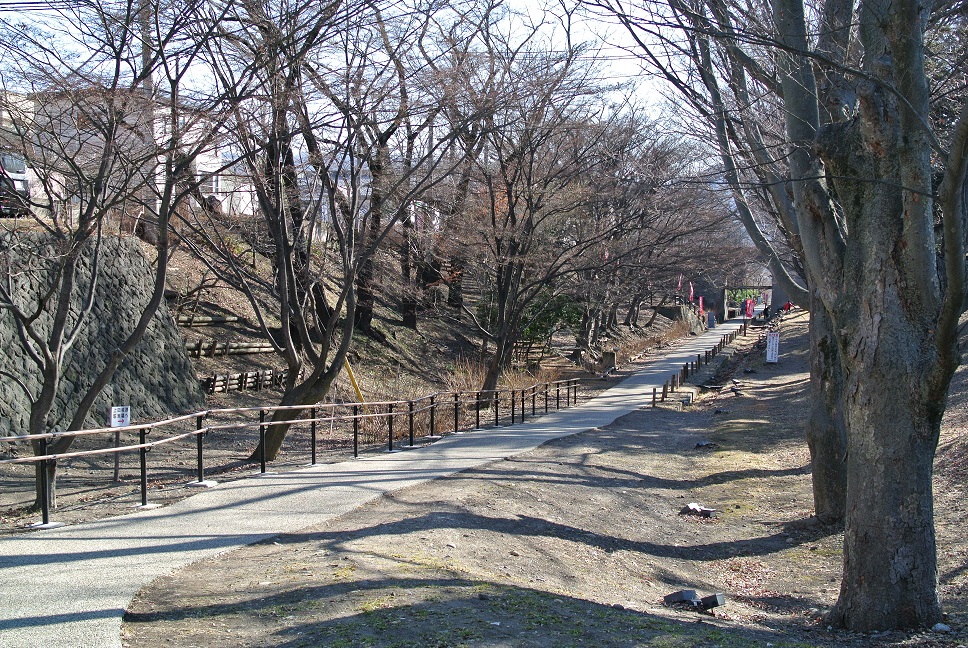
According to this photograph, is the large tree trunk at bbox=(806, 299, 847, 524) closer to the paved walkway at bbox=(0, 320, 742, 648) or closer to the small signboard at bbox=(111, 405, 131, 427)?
the paved walkway at bbox=(0, 320, 742, 648)

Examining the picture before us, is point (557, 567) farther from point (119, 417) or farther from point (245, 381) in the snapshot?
point (245, 381)

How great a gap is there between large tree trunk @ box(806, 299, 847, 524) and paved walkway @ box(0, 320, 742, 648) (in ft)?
16.4

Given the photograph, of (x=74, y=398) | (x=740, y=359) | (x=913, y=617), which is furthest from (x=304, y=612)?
(x=740, y=359)

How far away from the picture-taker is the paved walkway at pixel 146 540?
4828 millimetres

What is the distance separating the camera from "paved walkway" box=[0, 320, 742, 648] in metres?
4.83

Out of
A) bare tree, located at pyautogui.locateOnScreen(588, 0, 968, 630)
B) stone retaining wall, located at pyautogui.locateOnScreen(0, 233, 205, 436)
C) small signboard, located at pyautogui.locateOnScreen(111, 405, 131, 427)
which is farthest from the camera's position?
stone retaining wall, located at pyautogui.locateOnScreen(0, 233, 205, 436)

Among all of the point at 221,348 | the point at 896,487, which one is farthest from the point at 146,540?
the point at 221,348

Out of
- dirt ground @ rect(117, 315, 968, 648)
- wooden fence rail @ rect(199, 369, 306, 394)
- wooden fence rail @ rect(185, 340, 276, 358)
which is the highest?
wooden fence rail @ rect(185, 340, 276, 358)

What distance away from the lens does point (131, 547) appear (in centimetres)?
673

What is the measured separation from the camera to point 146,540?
23.0 ft

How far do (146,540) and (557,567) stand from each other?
3.70 metres

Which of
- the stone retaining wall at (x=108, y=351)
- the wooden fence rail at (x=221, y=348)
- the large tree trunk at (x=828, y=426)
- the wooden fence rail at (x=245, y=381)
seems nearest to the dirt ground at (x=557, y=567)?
the large tree trunk at (x=828, y=426)

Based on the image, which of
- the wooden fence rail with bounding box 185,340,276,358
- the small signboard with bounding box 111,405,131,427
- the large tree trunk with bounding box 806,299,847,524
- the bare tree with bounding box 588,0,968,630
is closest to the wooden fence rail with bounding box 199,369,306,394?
the wooden fence rail with bounding box 185,340,276,358

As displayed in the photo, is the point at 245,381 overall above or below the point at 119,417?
below
